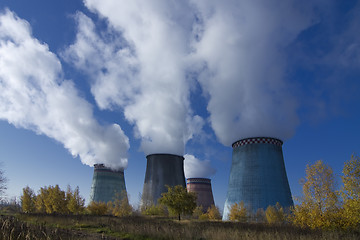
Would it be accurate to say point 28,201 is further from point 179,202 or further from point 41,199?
point 179,202

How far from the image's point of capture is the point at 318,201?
921 cm

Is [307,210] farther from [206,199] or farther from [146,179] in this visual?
[206,199]

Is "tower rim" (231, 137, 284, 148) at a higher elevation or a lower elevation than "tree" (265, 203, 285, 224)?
higher

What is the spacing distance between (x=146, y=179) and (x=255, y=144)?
613 inches

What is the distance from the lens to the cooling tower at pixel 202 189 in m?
46.0

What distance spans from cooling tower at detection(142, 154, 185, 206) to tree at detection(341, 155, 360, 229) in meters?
24.9

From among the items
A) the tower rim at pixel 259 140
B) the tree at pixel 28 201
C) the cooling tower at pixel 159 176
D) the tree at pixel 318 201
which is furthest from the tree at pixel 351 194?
the tree at pixel 28 201

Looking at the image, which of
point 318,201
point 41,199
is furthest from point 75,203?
point 318,201

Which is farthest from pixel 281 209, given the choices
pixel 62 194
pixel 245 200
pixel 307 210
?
pixel 62 194

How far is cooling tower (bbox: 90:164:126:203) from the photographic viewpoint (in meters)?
39.3

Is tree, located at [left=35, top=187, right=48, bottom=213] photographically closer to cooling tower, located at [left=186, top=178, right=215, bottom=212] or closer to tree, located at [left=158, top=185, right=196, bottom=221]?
tree, located at [left=158, top=185, right=196, bottom=221]

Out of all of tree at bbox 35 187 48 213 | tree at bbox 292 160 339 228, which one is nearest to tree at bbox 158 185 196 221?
tree at bbox 292 160 339 228

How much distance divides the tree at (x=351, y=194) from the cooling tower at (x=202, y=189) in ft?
128

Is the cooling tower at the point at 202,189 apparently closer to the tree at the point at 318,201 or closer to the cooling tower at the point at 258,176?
the cooling tower at the point at 258,176
